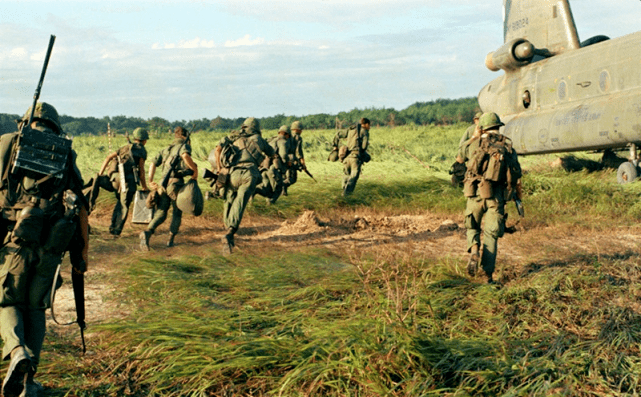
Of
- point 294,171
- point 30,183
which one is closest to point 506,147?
point 30,183

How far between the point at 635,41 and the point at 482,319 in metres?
10.6

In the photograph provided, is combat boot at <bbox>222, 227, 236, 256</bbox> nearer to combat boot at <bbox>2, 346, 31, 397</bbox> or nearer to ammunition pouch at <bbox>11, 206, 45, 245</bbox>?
ammunition pouch at <bbox>11, 206, 45, 245</bbox>

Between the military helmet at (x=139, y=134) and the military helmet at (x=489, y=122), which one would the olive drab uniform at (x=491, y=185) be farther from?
the military helmet at (x=139, y=134)

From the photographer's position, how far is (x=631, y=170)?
13.1 meters

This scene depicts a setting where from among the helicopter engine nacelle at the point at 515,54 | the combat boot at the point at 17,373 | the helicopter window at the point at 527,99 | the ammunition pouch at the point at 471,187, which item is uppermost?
the helicopter engine nacelle at the point at 515,54

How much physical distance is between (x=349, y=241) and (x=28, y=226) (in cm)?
619

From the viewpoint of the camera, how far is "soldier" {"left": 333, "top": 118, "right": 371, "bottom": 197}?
43.4 feet

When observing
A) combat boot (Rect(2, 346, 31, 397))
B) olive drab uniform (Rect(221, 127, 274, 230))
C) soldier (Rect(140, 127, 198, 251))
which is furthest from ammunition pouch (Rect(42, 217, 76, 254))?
soldier (Rect(140, 127, 198, 251))

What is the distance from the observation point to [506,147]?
6617mm

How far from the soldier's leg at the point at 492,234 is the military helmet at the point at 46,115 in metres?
4.41

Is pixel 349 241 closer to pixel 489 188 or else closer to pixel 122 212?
pixel 489 188

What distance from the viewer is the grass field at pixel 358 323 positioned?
12.5 feet

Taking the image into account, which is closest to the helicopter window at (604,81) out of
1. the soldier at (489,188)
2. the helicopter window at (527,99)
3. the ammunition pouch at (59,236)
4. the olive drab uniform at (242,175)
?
the helicopter window at (527,99)

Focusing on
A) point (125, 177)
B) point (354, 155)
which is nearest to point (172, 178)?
point (125, 177)
